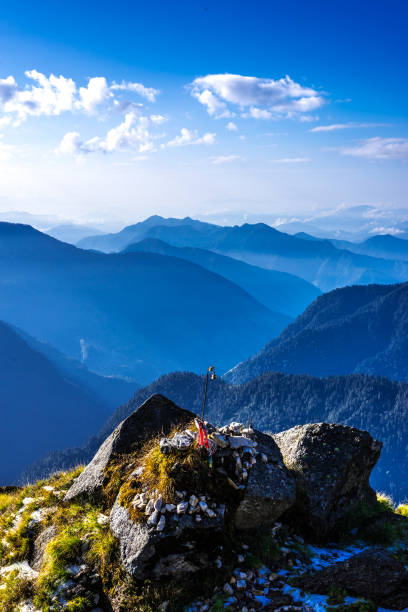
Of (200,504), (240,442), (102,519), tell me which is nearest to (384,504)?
(240,442)

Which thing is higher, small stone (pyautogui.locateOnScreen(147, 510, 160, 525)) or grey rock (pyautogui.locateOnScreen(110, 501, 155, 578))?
small stone (pyautogui.locateOnScreen(147, 510, 160, 525))

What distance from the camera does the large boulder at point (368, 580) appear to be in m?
8.38

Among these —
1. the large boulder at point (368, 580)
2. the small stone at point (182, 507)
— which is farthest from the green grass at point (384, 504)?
the small stone at point (182, 507)

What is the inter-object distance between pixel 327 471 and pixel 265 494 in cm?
284

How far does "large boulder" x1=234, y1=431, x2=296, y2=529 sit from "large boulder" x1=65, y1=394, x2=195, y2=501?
328 cm

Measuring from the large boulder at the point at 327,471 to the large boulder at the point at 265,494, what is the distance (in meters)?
1.07

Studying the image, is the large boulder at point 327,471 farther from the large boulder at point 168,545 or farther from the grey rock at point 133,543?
the grey rock at point 133,543

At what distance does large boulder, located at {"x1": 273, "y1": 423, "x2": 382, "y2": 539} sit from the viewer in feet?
37.4

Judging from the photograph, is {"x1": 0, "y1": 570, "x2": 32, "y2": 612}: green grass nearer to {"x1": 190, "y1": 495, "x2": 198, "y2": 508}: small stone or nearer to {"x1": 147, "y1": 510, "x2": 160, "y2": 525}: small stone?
{"x1": 147, "y1": 510, "x2": 160, "y2": 525}: small stone

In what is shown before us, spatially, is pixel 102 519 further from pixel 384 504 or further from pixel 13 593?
pixel 384 504

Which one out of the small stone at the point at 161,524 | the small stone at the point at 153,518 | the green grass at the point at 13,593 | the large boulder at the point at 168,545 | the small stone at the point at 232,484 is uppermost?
the small stone at the point at 232,484

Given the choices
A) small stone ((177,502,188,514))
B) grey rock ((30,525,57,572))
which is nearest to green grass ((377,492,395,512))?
small stone ((177,502,188,514))

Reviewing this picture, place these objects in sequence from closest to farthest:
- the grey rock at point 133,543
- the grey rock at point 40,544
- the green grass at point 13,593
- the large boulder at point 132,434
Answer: the grey rock at point 133,543 → the green grass at point 13,593 → the grey rock at point 40,544 → the large boulder at point 132,434

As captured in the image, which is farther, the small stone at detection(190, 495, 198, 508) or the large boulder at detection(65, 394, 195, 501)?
the large boulder at detection(65, 394, 195, 501)
